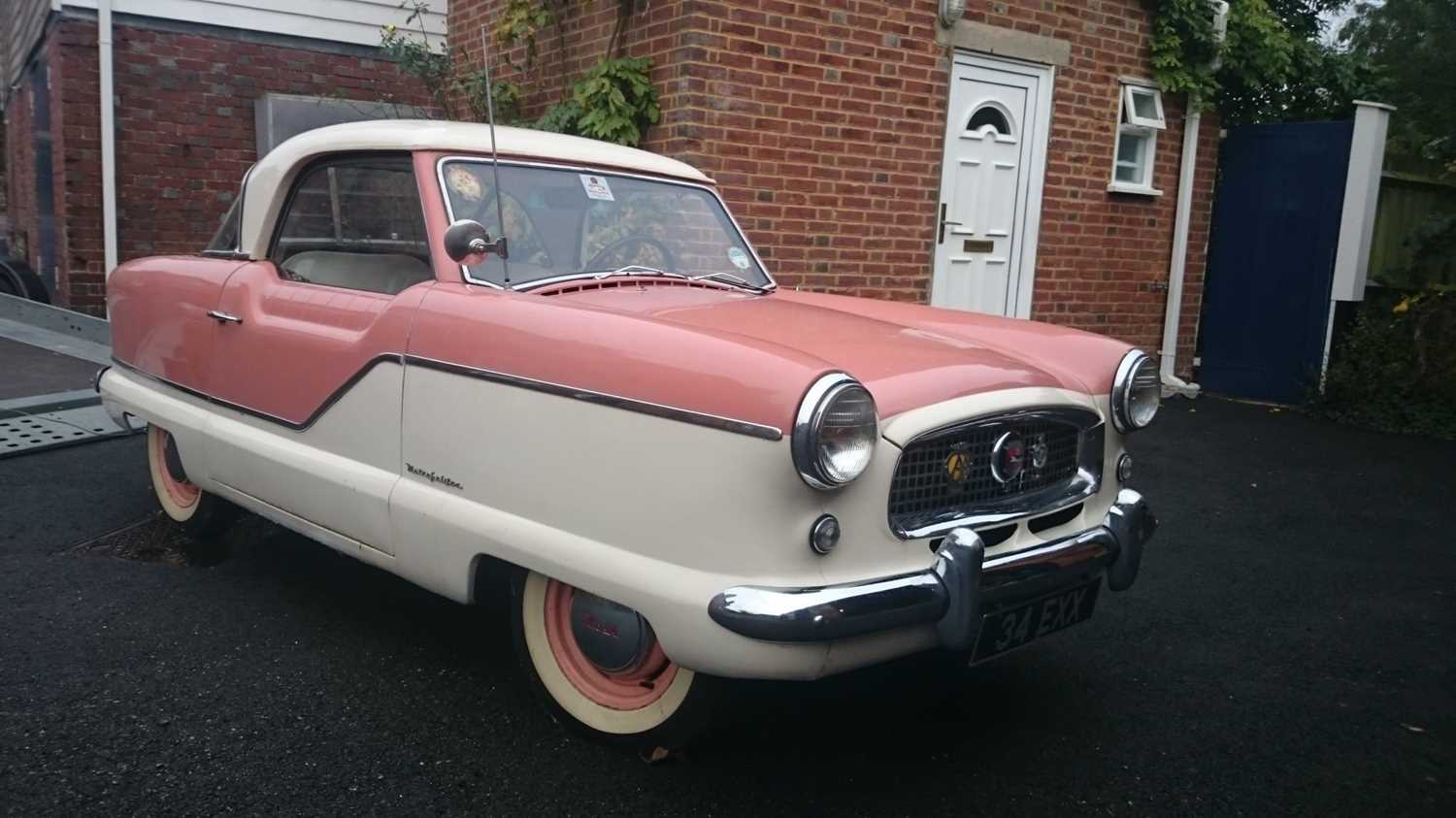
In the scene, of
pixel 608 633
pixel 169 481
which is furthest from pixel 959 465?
pixel 169 481

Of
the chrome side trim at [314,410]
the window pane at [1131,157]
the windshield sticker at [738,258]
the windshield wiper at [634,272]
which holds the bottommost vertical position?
the chrome side trim at [314,410]

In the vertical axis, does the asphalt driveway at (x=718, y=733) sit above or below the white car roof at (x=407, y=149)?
below

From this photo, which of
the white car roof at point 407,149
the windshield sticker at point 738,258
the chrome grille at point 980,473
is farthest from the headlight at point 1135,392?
the white car roof at point 407,149

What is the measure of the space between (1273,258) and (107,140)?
862cm

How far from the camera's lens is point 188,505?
4.42 m

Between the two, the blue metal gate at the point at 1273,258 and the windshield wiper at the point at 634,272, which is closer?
the windshield wiper at the point at 634,272

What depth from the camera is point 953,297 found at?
7863 millimetres

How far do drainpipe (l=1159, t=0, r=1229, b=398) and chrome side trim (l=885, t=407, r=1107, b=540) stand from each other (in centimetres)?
593

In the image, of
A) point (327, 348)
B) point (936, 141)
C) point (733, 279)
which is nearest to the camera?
point (327, 348)

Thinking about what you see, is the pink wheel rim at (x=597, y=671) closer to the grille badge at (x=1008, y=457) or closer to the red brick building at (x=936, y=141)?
the grille badge at (x=1008, y=457)

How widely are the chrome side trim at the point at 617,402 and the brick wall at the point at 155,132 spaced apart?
6.77 m

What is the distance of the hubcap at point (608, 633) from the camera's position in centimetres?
273

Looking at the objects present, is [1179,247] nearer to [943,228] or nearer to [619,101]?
[943,228]

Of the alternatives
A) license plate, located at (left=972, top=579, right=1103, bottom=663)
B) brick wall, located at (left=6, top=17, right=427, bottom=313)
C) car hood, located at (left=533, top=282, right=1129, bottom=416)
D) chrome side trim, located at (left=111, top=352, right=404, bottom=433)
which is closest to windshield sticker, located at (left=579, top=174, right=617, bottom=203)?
car hood, located at (left=533, top=282, right=1129, bottom=416)
